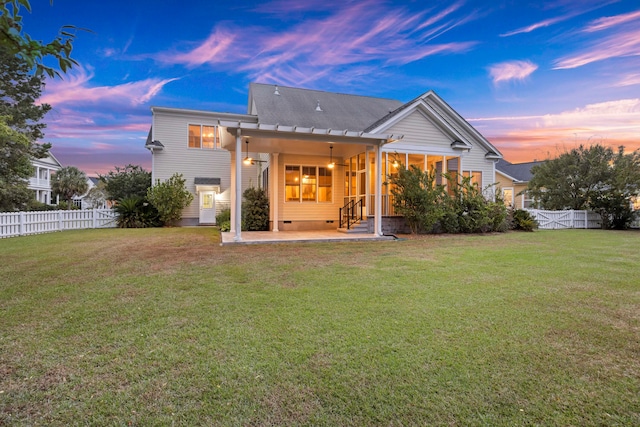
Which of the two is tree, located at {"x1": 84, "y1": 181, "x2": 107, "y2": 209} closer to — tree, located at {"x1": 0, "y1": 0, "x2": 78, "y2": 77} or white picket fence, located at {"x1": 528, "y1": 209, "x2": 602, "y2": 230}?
tree, located at {"x1": 0, "y1": 0, "x2": 78, "y2": 77}

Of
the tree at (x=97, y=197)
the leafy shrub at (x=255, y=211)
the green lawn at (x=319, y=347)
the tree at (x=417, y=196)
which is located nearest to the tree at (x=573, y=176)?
the tree at (x=417, y=196)

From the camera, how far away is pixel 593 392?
211cm

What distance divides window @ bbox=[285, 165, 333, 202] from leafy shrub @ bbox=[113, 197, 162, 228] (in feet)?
24.5

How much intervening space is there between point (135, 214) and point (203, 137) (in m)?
5.52

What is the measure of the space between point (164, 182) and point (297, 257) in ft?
40.0

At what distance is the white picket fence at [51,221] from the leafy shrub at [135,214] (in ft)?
1.32

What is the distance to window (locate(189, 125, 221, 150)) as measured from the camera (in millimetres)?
17531

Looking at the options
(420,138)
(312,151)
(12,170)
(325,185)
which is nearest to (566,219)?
(420,138)

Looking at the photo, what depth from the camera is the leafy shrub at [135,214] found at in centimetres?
1509

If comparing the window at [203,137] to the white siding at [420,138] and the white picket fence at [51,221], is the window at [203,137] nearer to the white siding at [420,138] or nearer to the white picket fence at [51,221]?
the white picket fence at [51,221]

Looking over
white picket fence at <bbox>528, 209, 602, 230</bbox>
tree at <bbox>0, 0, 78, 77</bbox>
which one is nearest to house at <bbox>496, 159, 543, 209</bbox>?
white picket fence at <bbox>528, 209, 602, 230</bbox>

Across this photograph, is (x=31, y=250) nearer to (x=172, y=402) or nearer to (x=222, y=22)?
(x=172, y=402)

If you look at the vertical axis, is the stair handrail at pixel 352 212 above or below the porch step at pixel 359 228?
above

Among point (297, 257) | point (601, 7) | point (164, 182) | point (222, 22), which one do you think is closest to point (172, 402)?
point (297, 257)
